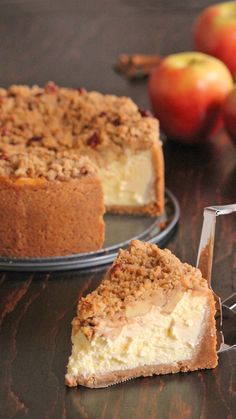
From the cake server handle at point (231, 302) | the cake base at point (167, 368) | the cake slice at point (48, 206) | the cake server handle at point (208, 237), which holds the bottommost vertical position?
the cake base at point (167, 368)

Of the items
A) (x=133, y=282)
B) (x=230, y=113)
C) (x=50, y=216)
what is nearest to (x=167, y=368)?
(x=133, y=282)

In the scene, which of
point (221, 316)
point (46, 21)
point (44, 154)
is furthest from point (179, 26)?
point (221, 316)

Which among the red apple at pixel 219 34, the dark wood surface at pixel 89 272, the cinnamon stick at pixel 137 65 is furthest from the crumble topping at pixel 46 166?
the cinnamon stick at pixel 137 65

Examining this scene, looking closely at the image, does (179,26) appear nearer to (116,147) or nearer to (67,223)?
(116,147)

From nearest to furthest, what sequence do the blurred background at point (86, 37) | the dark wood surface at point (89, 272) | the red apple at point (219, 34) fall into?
the dark wood surface at point (89, 272) < the red apple at point (219, 34) < the blurred background at point (86, 37)

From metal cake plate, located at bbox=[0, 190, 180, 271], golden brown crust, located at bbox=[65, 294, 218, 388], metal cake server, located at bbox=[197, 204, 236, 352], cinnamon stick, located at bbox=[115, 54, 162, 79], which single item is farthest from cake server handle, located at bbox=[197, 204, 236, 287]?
cinnamon stick, located at bbox=[115, 54, 162, 79]

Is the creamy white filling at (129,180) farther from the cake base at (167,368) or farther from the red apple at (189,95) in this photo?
the cake base at (167,368)
